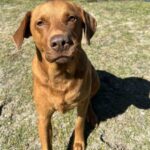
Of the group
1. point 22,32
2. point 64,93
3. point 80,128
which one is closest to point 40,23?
point 22,32

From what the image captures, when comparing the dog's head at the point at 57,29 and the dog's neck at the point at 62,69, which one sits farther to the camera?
the dog's neck at the point at 62,69

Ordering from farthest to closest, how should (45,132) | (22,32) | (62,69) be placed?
(45,132), (62,69), (22,32)

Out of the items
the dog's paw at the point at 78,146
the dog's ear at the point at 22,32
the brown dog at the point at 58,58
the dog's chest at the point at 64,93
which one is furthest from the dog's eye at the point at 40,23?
the dog's paw at the point at 78,146

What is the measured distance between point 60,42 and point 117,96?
2566 mm

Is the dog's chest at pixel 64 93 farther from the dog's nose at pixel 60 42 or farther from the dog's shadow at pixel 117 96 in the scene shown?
the dog's shadow at pixel 117 96

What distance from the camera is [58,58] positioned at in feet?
15.8

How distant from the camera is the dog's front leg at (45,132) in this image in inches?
222

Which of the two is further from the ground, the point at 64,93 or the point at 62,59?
the point at 62,59

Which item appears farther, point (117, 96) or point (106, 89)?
point (106, 89)

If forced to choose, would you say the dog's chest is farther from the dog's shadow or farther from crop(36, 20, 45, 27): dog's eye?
the dog's shadow

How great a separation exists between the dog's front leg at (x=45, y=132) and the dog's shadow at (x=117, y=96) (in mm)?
479

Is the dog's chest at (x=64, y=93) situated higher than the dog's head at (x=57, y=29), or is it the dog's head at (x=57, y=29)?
the dog's head at (x=57, y=29)

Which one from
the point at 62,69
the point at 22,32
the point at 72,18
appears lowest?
the point at 62,69

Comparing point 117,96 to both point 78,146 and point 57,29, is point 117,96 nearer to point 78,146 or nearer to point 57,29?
point 78,146
